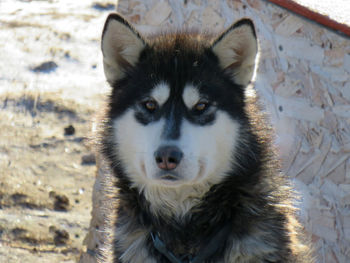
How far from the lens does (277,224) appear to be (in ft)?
11.5

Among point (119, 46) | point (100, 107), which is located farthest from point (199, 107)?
point (100, 107)

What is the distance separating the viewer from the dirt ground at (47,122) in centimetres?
599

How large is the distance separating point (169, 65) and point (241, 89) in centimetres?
47

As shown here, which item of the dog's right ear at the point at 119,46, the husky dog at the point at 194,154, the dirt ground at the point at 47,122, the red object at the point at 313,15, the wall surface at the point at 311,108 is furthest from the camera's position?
the dirt ground at the point at 47,122

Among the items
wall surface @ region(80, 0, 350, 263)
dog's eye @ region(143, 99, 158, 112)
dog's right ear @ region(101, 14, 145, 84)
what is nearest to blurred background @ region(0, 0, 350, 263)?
wall surface @ region(80, 0, 350, 263)

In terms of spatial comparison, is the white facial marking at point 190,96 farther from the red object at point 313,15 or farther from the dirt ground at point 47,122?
the red object at point 313,15

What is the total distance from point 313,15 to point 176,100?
168 centimetres

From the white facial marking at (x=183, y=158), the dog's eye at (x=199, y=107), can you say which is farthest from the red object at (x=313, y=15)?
the dog's eye at (x=199, y=107)

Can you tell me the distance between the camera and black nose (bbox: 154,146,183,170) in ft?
10.2

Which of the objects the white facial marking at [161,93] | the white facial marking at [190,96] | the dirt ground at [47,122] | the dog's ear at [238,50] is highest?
the dog's ear at [238,50]

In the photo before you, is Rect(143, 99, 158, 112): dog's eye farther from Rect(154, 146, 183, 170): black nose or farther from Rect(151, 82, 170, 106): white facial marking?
Rect(154, 146, 183, 170): black nose

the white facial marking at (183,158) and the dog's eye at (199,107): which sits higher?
the dog's eye at (199,107)

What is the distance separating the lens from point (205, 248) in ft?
11.0

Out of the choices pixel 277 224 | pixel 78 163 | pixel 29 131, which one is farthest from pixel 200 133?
pixel 29 131
